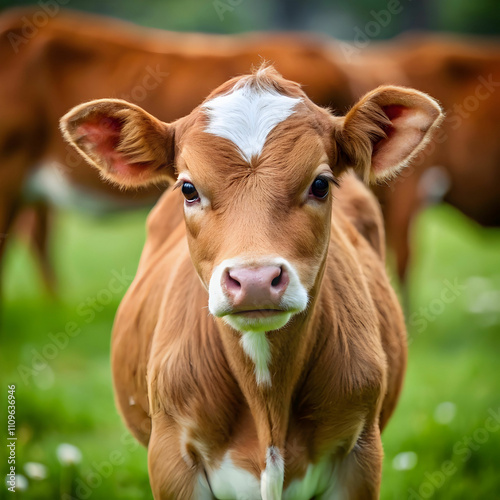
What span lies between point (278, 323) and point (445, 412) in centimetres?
303

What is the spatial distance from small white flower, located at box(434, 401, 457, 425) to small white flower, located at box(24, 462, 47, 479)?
2.38 m

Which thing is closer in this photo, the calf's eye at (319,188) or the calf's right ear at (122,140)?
the calf's eye at (319,188)

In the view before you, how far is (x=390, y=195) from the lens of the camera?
26.0 feet

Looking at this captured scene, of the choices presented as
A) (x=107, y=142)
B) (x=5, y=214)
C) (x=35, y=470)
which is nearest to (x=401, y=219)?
(x=5, y=214)

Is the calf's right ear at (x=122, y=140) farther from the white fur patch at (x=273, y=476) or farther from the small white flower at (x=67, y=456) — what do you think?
the small white flower at (x=67, y=456)

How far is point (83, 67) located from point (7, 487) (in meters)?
4.58

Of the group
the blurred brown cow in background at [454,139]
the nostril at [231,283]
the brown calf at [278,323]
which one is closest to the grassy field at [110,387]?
the blurred brown cow in background at [454,139]

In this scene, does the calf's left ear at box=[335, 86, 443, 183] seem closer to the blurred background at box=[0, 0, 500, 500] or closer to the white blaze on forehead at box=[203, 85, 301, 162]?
the white blaze on forehead at box=[203, 85, 301, 162]

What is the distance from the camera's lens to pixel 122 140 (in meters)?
3.26

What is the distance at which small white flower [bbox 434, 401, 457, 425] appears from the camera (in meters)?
5.14

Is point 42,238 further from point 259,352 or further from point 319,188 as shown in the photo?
point 319,188

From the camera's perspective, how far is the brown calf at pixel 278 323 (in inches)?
114

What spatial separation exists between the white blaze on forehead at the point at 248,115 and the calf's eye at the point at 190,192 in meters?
0.21

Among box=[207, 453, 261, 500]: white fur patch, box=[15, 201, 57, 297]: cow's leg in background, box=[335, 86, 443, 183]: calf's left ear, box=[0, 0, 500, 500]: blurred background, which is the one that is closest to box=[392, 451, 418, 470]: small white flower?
box=[0, 0, 500, 500]: blurred background
